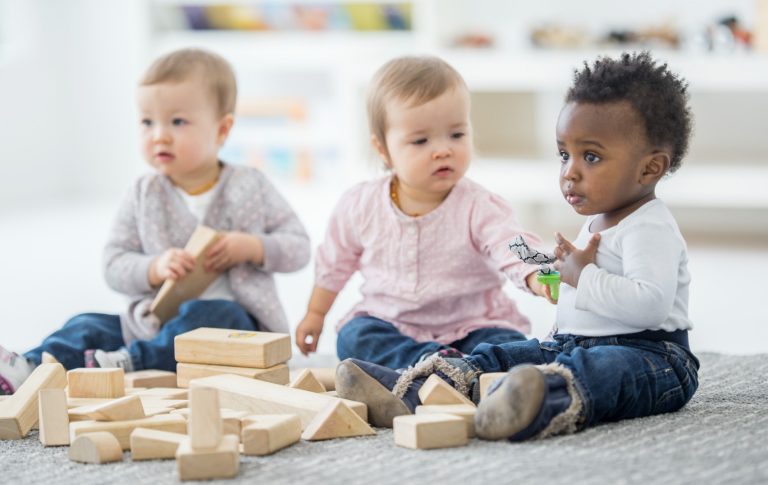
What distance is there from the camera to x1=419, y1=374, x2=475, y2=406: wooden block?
135 cm

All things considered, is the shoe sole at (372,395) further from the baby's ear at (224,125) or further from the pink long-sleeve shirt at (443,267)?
the baby's ear at (224,125)

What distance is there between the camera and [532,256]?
1.43 meters

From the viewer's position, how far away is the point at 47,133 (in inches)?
161

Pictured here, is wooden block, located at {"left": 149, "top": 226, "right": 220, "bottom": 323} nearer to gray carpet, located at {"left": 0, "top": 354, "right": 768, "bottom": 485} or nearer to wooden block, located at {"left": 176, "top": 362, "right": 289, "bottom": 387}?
wooden block, located at {"left": 176, "top": 362, "right": 289, "bottom": 387}

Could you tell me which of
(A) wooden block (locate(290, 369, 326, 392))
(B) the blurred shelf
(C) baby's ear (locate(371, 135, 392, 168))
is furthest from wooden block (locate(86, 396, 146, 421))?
(B) the blurred shelf

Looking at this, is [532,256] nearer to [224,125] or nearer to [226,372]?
[226,372]

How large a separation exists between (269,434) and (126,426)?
0.59 feet

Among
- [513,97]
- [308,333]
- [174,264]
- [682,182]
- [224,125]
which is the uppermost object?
[513,97]

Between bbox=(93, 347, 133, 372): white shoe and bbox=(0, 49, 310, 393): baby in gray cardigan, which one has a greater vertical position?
bbox=(0, 49, 310, 393): baby in gray cardigan

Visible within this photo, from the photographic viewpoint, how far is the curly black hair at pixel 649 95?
1354 mm

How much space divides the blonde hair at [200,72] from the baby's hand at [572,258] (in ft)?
2.39

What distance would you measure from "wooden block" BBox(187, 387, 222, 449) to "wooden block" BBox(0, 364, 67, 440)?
0.33 m

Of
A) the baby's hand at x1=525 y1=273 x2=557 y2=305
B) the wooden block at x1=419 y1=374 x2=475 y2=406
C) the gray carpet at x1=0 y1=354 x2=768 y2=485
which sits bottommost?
the gray carpet at x1=0 y1=354 x2=768 y2=485

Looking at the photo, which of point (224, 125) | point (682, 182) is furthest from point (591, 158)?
point (682, 182)
